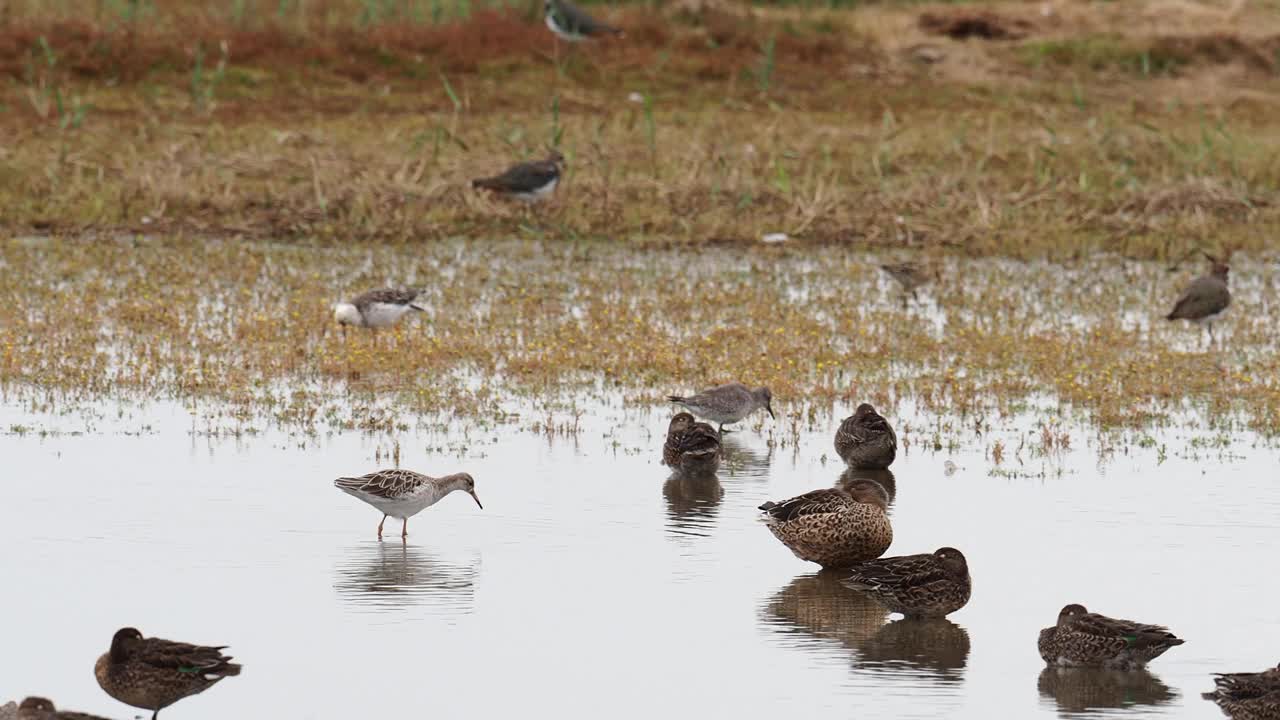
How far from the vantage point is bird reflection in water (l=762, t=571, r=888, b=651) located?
996 cm

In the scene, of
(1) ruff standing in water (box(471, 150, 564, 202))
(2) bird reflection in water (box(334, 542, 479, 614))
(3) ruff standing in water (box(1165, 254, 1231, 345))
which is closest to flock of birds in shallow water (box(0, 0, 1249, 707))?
(2) bird reflection in water (box(334, 542, 479, 614))

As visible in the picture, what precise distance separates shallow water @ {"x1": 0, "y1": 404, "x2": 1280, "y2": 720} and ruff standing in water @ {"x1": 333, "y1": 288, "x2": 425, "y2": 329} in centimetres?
320

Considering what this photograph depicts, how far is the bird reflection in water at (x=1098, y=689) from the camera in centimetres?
894

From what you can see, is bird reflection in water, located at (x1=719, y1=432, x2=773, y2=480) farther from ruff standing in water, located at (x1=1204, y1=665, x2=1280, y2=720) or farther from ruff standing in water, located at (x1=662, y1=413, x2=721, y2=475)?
ruff standing in water, located at (x1=1204, y1=665, x2=1280, y2=720)

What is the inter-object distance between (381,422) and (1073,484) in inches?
195

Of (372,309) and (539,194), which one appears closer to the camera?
(372,309)

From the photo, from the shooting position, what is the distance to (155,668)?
8.19 meters

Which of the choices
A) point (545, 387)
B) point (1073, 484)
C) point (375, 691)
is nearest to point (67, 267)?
point (545, 387)

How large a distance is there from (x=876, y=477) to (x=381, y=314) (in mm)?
5770

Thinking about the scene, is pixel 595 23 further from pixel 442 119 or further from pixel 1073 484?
pixel 1073 484

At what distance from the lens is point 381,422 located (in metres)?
14.3

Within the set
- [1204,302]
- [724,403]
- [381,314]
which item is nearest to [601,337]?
[381,314]

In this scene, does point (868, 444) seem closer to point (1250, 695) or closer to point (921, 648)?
point (921, 648)

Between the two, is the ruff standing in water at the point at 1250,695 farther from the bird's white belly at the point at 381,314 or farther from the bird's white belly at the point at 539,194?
the bird's white belly at the point at 539,194
